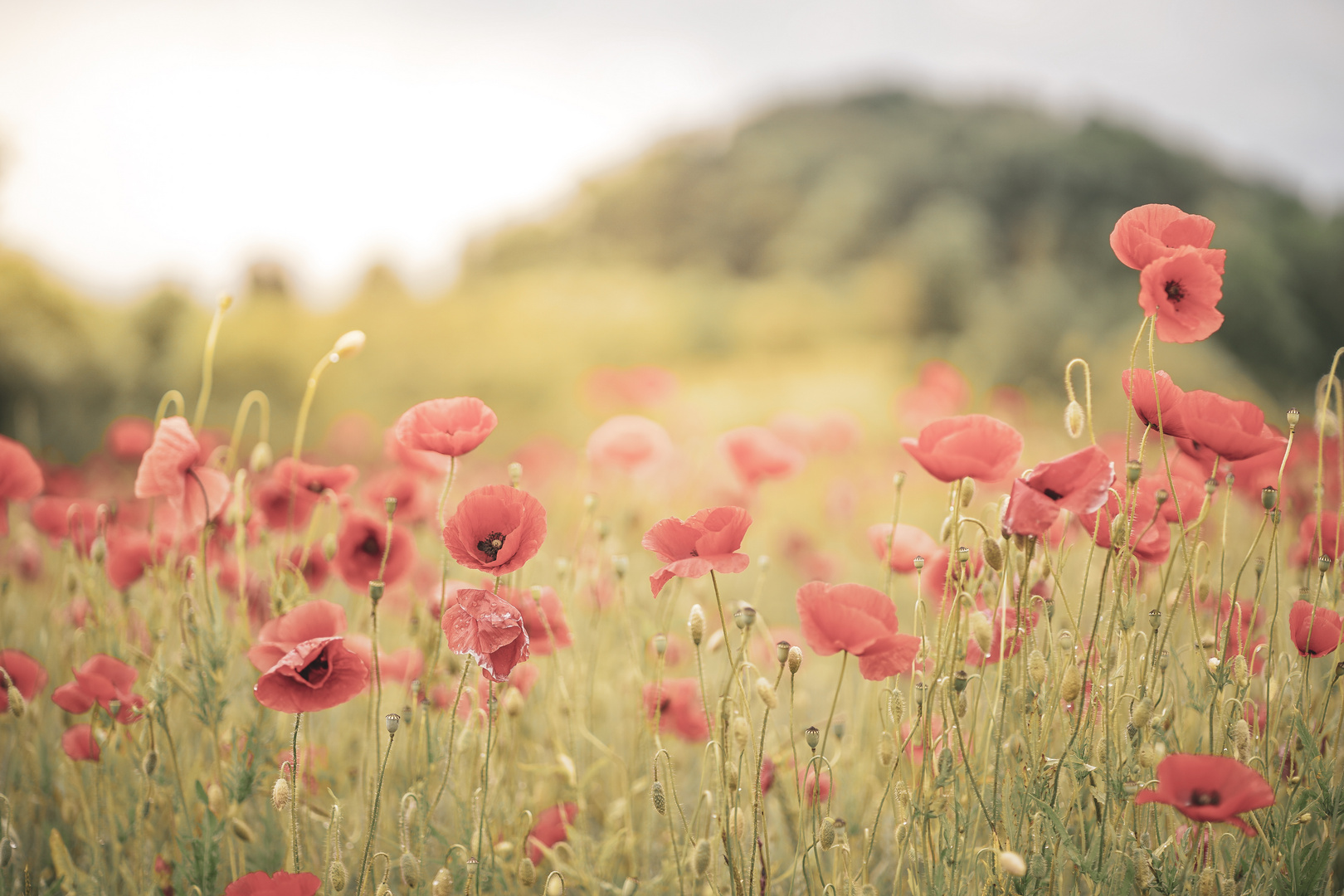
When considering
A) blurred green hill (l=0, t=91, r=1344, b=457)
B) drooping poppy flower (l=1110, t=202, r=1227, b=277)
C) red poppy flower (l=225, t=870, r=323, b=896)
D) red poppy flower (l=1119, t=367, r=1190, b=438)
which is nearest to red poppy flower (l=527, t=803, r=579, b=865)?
red poppy flower (l=225, t=870, r=323, b=896)

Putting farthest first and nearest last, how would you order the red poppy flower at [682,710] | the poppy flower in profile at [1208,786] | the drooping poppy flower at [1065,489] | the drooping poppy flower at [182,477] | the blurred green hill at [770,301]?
the blurred green hill at [770,301]
the red poppy flower at [682,710]
the drooping poppy flower at [182,477]
the drooping poppy flower at [1065,489]
the poppy flower in profile at [1208,786]

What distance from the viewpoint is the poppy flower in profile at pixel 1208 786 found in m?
0.65

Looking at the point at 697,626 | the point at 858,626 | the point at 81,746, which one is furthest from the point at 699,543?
the point at 81,746

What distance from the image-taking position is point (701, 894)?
3.60ft

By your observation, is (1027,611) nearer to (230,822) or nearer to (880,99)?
(230,822)

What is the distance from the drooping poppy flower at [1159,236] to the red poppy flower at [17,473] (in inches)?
64.8

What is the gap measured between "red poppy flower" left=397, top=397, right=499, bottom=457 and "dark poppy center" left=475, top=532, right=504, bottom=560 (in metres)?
0.11

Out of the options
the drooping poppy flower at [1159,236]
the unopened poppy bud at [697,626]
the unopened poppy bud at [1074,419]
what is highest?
the drooping poppy flower at [1159,236]

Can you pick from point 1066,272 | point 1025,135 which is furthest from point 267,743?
point 1025,135

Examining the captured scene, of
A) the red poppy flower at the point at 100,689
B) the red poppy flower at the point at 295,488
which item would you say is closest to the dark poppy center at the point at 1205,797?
the red poppy flower at the point at 295,488

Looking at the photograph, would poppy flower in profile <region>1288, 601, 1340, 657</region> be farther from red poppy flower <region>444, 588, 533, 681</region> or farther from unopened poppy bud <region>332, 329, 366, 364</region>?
unopened poppy bud <region>332, 329, 366, 364</region>

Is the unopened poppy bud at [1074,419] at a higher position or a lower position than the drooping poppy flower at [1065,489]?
higher

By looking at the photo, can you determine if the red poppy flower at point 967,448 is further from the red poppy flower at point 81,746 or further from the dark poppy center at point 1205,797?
the red poppy flower at point 81,746

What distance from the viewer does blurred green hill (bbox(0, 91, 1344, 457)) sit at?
17.9 feet
